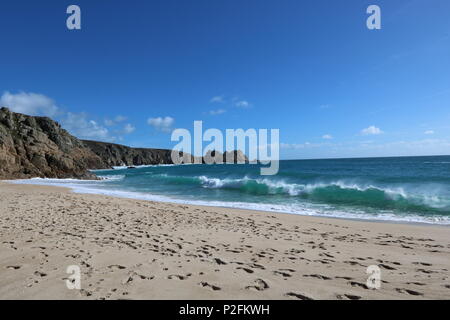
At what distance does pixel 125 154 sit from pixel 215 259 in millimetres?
142538

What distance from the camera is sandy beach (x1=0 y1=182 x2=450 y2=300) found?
11.4 ft

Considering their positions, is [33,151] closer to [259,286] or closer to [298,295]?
[259,286]

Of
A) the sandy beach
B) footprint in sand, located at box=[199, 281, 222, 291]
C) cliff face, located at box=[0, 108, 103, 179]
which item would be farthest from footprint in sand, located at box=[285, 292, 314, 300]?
cliff face, located at box=[0, 108, 103, 179]

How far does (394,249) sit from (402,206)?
391 inches

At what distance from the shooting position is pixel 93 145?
123m

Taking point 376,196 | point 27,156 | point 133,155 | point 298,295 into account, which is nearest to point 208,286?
point 298,295

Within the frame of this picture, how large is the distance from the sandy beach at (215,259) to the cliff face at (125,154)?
113 m

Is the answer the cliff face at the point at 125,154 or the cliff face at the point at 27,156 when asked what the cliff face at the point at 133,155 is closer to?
the cliff face at the point at 125,154

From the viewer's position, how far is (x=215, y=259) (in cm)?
474

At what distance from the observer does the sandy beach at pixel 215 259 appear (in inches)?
136

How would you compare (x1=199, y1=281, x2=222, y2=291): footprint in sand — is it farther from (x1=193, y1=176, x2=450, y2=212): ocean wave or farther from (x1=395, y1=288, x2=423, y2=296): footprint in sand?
(x1=193, y1=176, x2=450, y2=212): ocean wave

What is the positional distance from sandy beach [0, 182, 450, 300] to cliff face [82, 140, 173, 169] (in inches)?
4430
